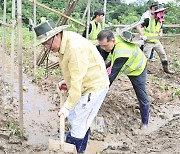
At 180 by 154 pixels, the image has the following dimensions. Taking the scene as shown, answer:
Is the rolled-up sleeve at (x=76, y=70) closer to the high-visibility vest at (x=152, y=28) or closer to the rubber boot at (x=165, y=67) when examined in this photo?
the high-visibility vest at (x=152, y=28)

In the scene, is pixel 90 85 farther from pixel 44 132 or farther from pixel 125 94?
pixel 125 94

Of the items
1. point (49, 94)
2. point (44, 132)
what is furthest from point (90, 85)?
point (49, 94)

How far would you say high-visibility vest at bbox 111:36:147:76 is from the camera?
5574 millimetres

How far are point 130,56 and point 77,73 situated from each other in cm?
176

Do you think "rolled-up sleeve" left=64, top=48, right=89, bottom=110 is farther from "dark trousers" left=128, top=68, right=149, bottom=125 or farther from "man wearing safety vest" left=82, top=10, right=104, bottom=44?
"man wearing safety vest" left=82, top=10, right=104, bottom=44

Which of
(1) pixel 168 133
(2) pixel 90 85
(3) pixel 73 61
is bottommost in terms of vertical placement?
(1) pixel 168 133

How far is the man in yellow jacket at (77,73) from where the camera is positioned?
13.4ft

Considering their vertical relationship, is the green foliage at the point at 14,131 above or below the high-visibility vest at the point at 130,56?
below

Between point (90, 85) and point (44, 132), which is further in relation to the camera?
point (44, 132)

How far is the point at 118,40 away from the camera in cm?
564

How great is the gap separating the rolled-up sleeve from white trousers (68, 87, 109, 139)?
33 centimetres

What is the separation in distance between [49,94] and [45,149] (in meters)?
2.44

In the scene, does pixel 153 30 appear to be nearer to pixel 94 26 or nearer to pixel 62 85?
pixel 94 26

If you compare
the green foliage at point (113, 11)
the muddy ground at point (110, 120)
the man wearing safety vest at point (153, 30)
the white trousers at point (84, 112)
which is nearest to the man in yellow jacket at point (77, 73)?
the white trousers at point (84, 112)
